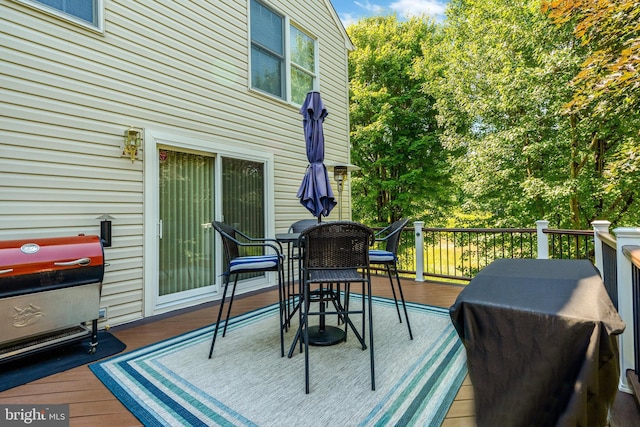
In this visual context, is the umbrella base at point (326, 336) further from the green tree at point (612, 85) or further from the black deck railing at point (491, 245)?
the green tree at point (612, 85)

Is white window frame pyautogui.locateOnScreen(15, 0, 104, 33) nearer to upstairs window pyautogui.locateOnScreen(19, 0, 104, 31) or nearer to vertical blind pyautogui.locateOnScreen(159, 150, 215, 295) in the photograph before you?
upstairs window pyautogui.locateOnScreen(19, 0, 104, 31)

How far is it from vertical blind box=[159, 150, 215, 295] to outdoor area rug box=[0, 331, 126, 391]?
93 cm

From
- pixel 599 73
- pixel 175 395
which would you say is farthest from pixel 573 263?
pixel 599 73

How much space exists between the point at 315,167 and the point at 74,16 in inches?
108

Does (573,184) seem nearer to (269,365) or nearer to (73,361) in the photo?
(269,365)

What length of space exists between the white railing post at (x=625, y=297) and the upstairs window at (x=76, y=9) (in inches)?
184

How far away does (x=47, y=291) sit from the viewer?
2.34 m

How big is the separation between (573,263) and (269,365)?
211 cm

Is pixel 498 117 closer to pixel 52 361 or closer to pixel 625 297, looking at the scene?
pixel 625 297

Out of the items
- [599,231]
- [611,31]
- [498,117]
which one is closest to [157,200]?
[599,231]

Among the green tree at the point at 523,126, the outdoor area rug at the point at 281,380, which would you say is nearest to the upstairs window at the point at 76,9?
the outdoor area rug at the point at 281,380

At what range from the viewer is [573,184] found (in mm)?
7395

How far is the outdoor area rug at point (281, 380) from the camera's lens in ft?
5.80

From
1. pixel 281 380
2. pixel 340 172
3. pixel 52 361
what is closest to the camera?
pixel 281 380
